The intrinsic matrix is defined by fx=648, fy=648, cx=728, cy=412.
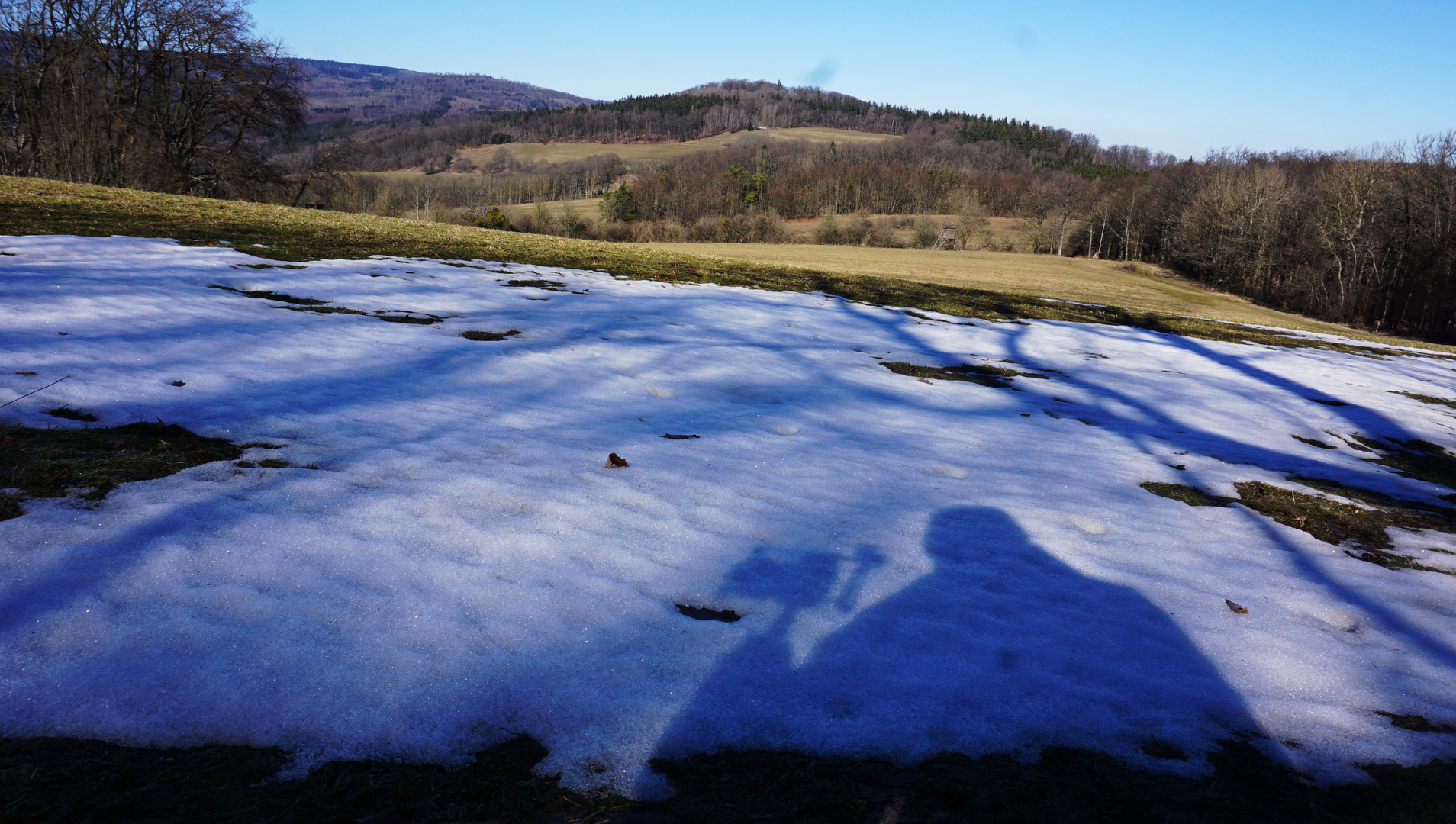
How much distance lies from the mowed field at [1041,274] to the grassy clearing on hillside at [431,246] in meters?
11.5

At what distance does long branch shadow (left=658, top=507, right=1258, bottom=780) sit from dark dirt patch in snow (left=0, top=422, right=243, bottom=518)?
9.29ft

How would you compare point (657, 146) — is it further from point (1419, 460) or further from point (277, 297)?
point (1419, 460)

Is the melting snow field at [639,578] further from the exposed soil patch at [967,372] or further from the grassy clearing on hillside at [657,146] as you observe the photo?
the grassy clearing on hillside at [657,146]

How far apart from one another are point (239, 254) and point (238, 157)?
89.9 feet

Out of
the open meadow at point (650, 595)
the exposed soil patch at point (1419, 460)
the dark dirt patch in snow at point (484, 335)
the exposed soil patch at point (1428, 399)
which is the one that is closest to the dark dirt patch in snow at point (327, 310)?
the open meadow at point (650, 595)

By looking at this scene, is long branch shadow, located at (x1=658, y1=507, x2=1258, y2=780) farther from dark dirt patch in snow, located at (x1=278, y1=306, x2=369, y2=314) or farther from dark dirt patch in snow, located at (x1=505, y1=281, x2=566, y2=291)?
dark dirt patch in snow, located at (x1=505, y1=281, x2=566, y2=291)

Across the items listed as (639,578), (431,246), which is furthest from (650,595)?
(431,246)

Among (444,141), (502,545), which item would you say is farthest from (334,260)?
(444,141)

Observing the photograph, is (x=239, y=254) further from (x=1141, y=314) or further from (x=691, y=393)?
(x=1141, y=314)

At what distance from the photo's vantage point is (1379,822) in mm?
1867

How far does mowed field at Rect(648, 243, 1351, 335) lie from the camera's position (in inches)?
1254

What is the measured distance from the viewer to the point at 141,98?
2870 cm

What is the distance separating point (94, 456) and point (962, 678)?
4.13 meters

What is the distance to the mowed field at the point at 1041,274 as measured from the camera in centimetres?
3186
